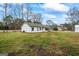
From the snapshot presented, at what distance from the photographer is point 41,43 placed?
202 cm

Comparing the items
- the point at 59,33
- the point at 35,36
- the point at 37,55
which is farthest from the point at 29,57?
the point at 59,33

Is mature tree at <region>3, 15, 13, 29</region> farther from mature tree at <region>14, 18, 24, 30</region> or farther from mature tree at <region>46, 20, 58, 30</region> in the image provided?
mature tree at <region>46, 20, 58, 30</region>

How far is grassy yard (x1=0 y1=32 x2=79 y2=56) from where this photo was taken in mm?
2002

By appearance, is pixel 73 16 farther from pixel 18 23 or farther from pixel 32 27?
pixel 18 23

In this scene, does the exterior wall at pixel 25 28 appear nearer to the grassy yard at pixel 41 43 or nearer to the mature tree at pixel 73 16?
the grassy yard at pixel 41 43

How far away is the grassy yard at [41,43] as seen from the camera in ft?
6.57

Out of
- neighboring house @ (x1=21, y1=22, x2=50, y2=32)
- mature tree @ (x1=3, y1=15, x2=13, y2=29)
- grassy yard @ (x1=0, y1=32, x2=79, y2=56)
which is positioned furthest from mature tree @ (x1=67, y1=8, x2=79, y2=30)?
mature tree @ (x1=3, y1=15, x2=13, y2=29)

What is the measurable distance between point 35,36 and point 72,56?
40 centimetres

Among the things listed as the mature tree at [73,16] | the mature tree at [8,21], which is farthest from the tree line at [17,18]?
the mature tree at [73,16]

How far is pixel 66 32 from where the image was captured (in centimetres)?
202

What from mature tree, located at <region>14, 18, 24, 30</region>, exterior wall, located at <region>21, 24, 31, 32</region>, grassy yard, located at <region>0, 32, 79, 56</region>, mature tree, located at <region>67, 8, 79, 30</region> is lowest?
grassy yard, located at <region>0, 32, 79, 56</region>

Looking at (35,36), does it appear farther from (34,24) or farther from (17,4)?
(17,4)

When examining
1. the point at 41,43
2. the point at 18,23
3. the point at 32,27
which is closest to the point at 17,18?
the point at 18,23

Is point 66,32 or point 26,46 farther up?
point 66,32
